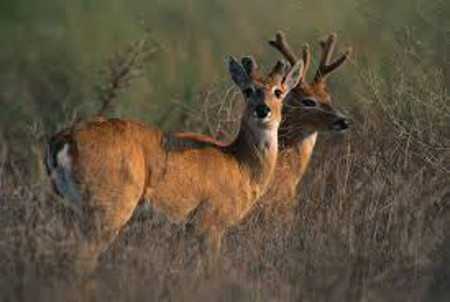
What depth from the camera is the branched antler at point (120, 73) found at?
1288cm

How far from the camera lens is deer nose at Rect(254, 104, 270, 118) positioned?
9805 millimetres

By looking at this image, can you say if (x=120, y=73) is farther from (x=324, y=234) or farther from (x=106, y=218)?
(x=324, y=234)

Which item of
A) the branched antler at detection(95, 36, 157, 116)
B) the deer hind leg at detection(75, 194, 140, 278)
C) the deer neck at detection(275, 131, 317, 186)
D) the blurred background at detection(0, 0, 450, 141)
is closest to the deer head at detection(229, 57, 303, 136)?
the deer neck at detection(275, 131, 317, 186)

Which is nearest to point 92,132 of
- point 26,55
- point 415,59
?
point 415,59

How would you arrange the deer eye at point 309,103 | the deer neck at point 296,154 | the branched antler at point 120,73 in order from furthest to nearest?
the branched antler at point 120,73, the deer eye at point 309,103, the deer neck at point 296,154

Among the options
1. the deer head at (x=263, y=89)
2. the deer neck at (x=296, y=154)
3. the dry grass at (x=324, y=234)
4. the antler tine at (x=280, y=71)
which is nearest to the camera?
the dry grass at (x=324, y=234)

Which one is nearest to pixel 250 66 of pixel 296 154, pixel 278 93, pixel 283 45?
pixel 278 93

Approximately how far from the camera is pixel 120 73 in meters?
13.0

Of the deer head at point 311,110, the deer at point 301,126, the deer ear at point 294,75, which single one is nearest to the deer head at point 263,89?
the deer ear at point 294,75

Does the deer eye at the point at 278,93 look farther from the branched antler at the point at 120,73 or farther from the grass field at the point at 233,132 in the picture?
the branched antler at the point at 120,73

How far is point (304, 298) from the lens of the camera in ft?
24.7

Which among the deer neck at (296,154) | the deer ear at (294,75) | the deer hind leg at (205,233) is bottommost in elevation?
the deer hind leg at (205,233)

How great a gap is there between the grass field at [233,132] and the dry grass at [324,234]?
13 millimetres

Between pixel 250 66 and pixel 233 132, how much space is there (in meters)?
0.99
